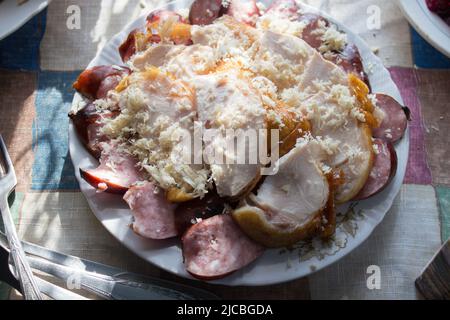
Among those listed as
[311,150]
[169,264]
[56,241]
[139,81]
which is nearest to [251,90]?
[311,150]

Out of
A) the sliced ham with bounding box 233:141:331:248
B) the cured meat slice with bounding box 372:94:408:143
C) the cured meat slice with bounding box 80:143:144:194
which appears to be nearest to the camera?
the sliced ham with bounding box 233:141:331:248

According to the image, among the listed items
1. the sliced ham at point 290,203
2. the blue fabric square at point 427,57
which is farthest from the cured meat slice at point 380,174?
the blue fabric square at point 427,57

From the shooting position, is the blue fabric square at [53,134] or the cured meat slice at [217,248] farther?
the blue fabric square at [53,134]

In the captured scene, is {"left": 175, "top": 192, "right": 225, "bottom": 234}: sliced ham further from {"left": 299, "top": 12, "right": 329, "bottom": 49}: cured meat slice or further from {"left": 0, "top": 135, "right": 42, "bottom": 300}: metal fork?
{"left": 299, "top": 12, "right": 329, "bottom": 49}: cured meat slice

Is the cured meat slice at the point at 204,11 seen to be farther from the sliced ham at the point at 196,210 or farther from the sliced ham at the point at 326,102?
the sliced ham at the point at 196,210

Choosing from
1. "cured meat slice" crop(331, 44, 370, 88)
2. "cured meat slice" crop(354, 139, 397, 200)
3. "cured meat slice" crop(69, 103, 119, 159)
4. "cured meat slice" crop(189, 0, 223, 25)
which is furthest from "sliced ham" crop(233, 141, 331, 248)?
"cured meat slice" crop(189, 0, 223, 25)
